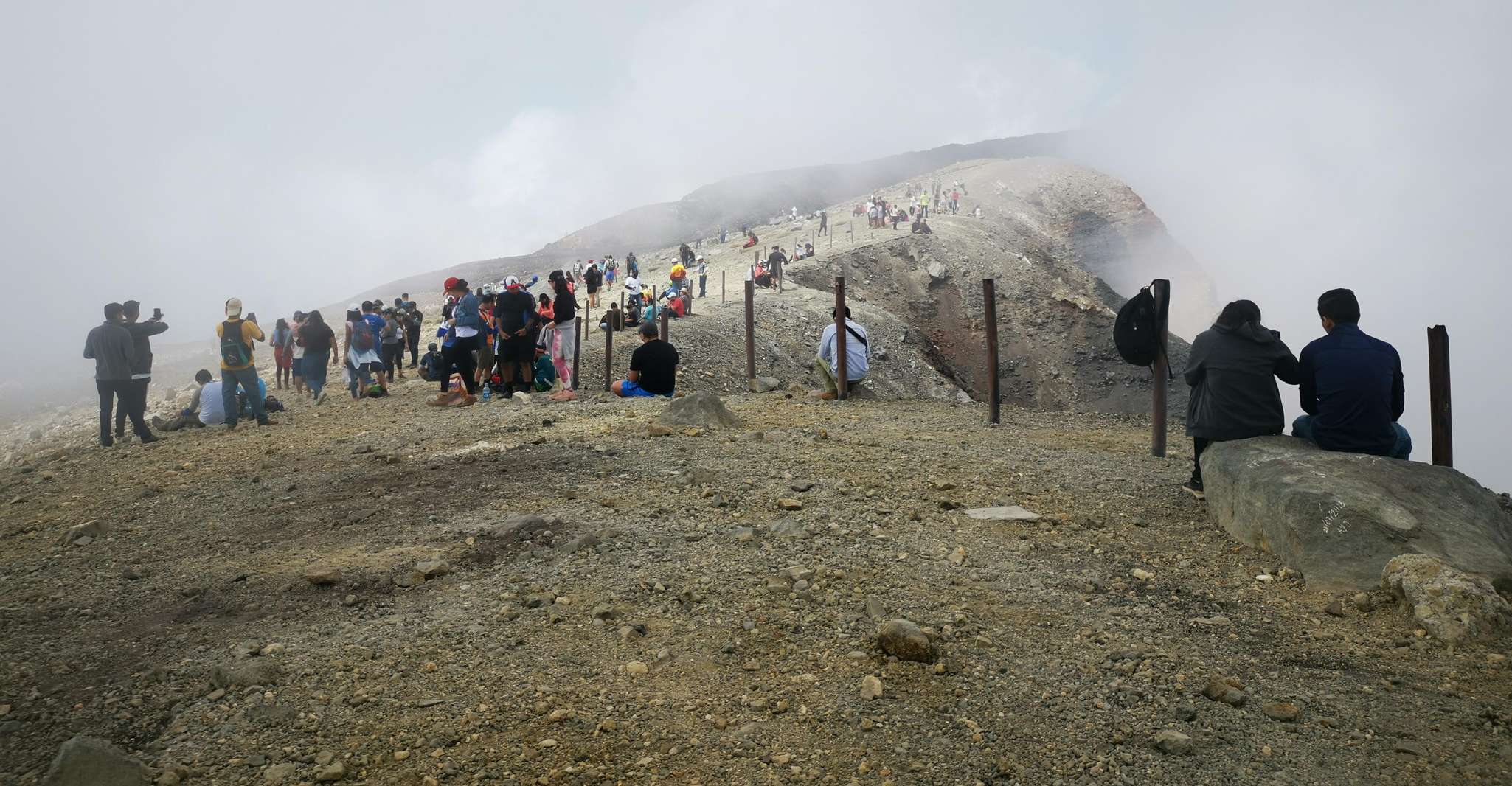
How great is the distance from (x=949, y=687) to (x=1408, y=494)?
2.98 metres

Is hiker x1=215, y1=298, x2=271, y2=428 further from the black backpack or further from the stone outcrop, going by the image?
the stone outcrop

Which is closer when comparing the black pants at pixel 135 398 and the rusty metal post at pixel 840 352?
the black pants at pixel 135 398

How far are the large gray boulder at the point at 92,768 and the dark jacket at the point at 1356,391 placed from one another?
20.3 ft

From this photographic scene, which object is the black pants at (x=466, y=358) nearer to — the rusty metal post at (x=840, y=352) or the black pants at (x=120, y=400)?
the black pants at (x=120, y=400)

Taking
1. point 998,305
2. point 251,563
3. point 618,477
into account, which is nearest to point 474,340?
point 618,477

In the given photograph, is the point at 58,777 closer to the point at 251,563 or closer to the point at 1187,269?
the point at 251,563

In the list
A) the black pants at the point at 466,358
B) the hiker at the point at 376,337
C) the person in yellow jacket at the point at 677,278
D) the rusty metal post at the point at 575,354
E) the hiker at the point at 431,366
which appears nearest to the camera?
the black pants at the point at 466,358

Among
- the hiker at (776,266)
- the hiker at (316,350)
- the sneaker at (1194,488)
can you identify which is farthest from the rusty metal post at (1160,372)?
the hiker at (776,266)

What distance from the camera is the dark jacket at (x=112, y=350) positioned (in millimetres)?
10859

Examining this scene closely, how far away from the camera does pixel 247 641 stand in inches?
167

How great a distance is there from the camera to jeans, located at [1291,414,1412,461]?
593cm

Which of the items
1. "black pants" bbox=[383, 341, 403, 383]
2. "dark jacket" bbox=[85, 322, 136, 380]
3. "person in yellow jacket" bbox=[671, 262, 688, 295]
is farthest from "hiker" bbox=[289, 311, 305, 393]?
"person in yellow jacket" bbox=[671, 262, 688, 295]

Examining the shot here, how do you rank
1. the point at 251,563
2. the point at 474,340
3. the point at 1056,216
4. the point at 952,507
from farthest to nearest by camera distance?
1. the point at 1056,216
2. the point at 474,340
3. the point at 952,507
4. the point at 251,563

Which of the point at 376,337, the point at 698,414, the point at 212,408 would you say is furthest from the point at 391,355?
the point at 698,414
